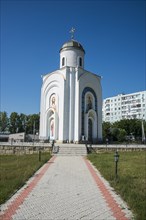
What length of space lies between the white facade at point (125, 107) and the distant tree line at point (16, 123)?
128 ft

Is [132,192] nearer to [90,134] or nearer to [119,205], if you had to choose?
[119,205]

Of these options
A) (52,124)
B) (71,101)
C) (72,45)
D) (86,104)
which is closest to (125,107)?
(72,45)

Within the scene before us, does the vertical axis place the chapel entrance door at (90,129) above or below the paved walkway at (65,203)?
above

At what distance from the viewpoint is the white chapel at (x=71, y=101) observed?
37250 mm

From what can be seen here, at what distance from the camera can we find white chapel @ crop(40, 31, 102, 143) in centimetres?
3725

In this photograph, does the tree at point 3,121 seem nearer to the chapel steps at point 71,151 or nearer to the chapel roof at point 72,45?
the chapel roof at point 72,45

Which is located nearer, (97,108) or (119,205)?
(119,205)

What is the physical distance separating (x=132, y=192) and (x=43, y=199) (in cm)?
281

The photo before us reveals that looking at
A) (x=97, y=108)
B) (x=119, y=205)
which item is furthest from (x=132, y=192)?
(x=97, y=108)

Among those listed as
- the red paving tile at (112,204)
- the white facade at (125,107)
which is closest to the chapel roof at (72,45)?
the red paving tile at (112,204)

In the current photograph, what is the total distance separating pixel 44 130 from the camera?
3988 cm

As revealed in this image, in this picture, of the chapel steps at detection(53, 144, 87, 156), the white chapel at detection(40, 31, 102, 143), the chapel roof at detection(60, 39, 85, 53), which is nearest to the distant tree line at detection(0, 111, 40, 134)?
the white chapel at detection(40, 31, 102, 143)

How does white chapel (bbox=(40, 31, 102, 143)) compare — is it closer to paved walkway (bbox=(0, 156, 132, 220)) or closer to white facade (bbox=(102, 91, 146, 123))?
paved walkway (bbox=(0, 156, 132, 220))

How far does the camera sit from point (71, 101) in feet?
124
